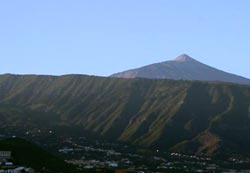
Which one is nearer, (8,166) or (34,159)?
(8,166)

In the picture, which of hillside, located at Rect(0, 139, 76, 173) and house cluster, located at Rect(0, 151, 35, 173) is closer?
house cluster, located at Rect(0, 151, 35, 173)

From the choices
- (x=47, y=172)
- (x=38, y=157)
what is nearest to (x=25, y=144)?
(x=38, y=157)

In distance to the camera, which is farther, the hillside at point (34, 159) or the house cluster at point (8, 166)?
the hillside at point (34, 159)

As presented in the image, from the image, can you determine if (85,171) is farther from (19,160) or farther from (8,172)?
(8,172)

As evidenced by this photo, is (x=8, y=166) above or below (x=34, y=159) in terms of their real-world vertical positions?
below
